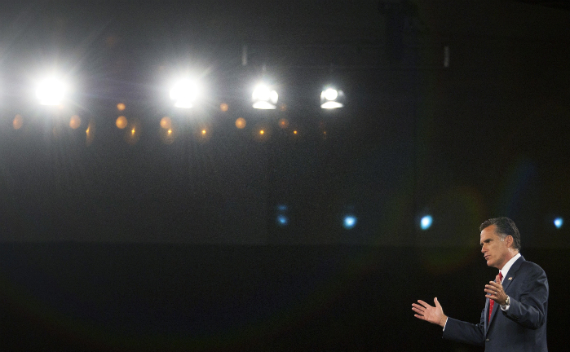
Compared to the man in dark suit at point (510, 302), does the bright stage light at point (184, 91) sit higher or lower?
higher

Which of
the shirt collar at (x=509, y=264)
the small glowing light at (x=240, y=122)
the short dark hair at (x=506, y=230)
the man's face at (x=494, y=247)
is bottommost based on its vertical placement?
the shirt collar at (x=509, y=264)

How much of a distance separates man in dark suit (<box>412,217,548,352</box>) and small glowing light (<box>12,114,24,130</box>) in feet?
20.3

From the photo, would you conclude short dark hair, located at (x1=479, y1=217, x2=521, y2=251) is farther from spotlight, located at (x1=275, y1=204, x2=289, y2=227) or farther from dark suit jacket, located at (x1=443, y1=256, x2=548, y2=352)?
spotlight, located at (x1=275, y1=204, x2=289, y2=227)

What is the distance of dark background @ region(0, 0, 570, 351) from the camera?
5730mm

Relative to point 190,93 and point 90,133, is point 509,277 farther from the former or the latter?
point 90,133

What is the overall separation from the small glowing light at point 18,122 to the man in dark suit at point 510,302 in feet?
20.3

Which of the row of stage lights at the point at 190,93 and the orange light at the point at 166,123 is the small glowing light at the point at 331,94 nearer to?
the row of stage lights at the point at 190,93

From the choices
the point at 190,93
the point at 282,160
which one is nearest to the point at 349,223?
the point at 282,160

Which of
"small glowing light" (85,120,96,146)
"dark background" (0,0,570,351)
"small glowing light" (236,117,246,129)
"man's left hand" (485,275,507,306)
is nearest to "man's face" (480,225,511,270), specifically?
"man's left hand" (485,275,507,306)

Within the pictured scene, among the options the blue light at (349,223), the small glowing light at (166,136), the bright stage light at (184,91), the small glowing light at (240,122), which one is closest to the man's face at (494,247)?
Result: the bright stage light at (184,91)

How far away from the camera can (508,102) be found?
688 cm

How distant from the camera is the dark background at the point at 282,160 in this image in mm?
5730

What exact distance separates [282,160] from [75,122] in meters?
2.98

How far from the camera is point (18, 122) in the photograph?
620 centimetres
